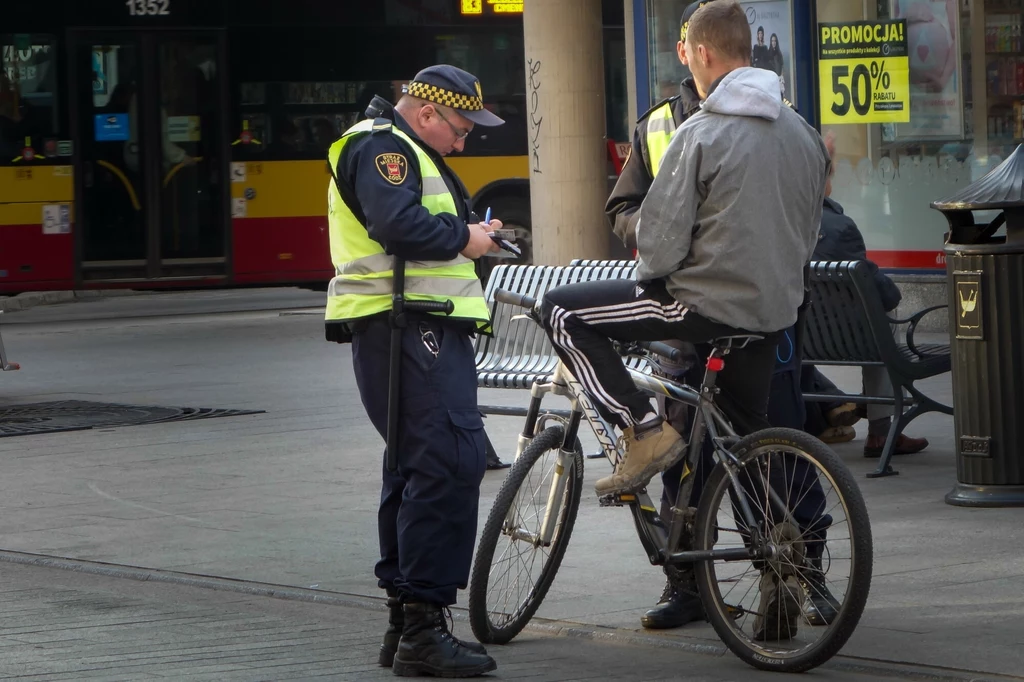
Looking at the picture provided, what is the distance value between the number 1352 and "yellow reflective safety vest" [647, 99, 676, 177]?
14.2m

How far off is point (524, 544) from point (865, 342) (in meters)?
3.31

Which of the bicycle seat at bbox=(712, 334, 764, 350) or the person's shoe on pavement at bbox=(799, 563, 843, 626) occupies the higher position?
the bicycle seat at bbox=(712, 334, 764, 350)

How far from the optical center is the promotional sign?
47.1 feet

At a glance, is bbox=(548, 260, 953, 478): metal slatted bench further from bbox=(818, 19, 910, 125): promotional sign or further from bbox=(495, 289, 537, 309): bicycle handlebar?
bbox=(818, 19, 910, 125): promotional sign

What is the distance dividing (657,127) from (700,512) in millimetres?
1335

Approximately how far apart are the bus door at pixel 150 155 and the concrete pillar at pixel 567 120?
5.86 m

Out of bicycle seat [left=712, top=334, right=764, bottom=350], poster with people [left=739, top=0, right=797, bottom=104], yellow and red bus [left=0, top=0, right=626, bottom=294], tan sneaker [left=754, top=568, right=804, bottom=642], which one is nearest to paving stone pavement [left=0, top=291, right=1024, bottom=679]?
tan sneaker [left=754, top=568, right=804, bottom=642]

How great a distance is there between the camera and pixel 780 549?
17.4ft

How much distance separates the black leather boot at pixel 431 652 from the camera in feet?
17.5

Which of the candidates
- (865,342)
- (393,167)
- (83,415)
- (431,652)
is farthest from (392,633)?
(83,415)

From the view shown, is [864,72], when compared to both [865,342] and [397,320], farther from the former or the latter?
[397,320]

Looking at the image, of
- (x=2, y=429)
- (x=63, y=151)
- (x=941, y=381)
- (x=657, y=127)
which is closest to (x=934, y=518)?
(x=657, y=127)

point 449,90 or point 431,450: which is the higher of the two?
point 449,90

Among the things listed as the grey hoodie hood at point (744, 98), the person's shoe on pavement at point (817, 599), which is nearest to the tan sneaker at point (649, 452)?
the person's shoe on pavement at point (817, 599)
